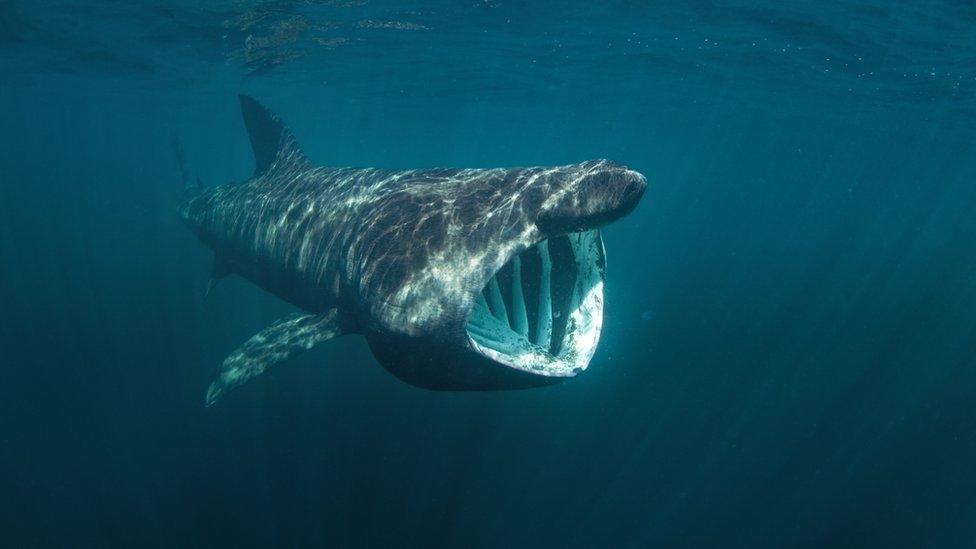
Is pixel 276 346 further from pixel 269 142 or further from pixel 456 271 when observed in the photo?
pixel 269 142

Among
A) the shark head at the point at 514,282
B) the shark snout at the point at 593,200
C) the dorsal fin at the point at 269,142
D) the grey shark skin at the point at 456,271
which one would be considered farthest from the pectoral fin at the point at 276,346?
the dorsal fin at the point at 269,142

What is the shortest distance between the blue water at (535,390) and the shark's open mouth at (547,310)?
397 centimetres

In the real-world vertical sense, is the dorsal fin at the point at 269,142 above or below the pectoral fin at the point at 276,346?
above

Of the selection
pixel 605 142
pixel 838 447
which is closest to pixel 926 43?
pixel 838 447

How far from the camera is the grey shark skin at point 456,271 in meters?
4.60

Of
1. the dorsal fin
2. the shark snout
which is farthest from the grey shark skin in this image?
the dorsal fin

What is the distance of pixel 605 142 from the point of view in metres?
71.2

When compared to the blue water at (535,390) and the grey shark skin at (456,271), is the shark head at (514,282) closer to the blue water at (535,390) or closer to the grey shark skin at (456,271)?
the grey shark skin at (456,271)

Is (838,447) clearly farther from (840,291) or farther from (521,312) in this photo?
(840,291)

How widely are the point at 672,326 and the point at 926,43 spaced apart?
13.8 meters

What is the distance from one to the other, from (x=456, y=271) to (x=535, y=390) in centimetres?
687

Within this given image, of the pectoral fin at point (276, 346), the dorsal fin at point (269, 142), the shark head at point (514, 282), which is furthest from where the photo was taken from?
the dorsal fin at point (269, 142)

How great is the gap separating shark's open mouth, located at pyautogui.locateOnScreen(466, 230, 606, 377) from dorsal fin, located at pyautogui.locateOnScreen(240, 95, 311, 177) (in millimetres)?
5447

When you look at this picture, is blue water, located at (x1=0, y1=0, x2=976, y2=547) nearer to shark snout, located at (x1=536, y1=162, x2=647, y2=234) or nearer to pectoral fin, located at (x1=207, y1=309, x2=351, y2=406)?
pectoral fin, located at (x1=207, y1=309, x2=351, y2=406)
